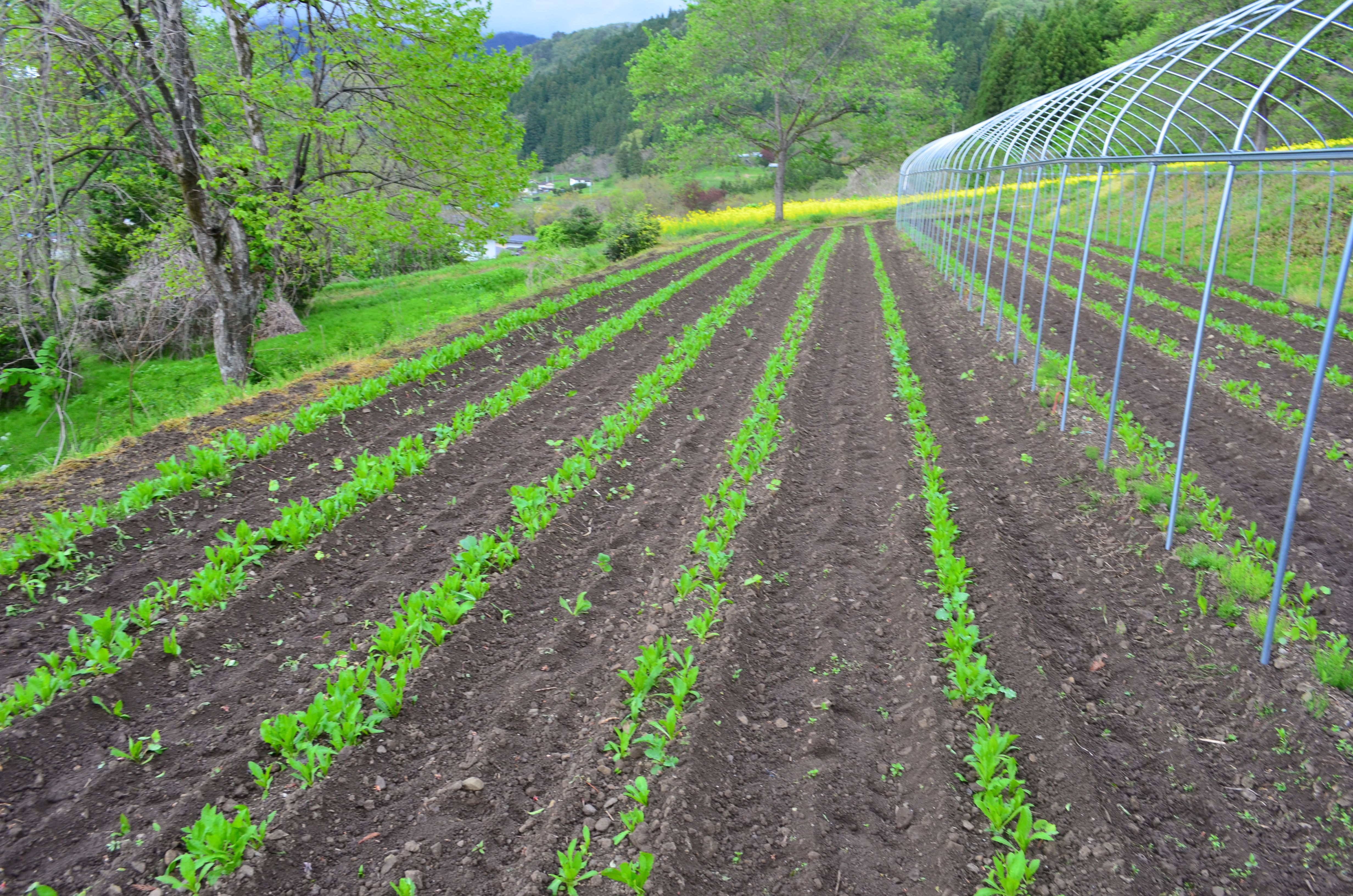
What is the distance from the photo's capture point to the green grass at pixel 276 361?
9.07 metres

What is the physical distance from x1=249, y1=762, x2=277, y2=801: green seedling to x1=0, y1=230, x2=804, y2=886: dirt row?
0.05 m

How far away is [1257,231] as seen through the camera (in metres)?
12.5

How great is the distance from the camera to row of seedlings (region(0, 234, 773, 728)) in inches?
137

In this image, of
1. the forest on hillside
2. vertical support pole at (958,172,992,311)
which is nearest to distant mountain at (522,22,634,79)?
the forest on hillside

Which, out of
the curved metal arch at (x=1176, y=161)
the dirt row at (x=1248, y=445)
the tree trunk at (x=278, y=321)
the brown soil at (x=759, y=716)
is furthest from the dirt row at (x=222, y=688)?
the tree trunk at (x=278, y=321)

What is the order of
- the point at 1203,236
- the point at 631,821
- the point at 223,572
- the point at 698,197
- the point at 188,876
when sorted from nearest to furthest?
the point at 188,876 → the point at 631,821 → the point at 223,572 → the point at 1203,236 → the point at 698,197

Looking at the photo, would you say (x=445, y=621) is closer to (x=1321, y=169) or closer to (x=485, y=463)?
(x=485, y=463)

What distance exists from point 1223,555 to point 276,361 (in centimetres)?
1501

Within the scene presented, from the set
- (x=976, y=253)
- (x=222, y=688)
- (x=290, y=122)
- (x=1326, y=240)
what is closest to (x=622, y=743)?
(x=222, y=688)

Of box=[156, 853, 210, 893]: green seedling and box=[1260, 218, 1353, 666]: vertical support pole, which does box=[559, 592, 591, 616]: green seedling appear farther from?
box=[1260, 218, 1353, 666]: vertical support pole

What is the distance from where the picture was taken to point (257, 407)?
767cm

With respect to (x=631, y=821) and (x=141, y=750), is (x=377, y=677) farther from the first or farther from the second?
(x=631, y=821)

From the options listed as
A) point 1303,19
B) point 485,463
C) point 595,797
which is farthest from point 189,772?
point 1303,19

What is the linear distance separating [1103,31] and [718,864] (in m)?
55.4
